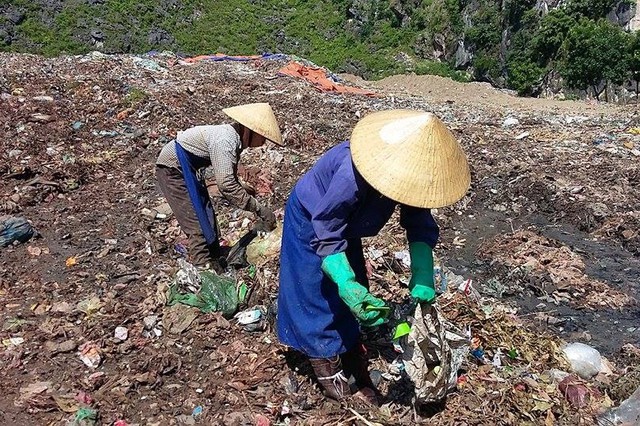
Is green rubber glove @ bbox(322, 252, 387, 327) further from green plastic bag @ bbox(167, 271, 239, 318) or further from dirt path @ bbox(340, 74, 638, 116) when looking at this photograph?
dirt path @ bbox(340, 74, 638, 116)

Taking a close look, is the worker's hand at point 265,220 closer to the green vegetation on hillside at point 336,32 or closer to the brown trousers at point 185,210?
the brown trousers at point 185,210

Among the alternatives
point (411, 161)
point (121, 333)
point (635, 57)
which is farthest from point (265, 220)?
point (635, 57)

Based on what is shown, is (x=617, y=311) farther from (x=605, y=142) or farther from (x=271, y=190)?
(x=605, y=142)

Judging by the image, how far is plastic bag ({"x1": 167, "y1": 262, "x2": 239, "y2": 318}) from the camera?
3.15 meters

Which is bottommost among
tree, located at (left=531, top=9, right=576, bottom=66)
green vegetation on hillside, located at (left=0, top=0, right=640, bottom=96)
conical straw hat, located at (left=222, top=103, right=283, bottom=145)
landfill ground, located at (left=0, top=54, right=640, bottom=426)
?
green vegetation on hillside, located at (left=0, top=0, right=640, bottom=96)

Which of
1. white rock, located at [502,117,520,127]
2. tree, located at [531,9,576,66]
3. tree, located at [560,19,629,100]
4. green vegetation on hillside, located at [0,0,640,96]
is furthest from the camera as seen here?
green vegetation on hillside, located at [0,0,640,96]

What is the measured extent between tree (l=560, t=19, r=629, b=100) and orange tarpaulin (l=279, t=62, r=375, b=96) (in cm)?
1311

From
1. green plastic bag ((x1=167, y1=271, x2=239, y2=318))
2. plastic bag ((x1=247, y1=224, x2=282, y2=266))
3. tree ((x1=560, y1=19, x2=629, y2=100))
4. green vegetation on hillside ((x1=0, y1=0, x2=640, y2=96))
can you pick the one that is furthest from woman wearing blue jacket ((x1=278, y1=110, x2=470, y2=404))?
green vegetation on hillside ((x1=0, y1=0, x2=640, y2=96))

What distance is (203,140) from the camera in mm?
3305

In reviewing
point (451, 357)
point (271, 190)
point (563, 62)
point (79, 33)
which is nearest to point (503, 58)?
point (563, 62)

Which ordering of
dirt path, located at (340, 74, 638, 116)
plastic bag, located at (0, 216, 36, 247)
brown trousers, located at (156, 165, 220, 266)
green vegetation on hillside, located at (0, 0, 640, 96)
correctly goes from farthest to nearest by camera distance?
green vegetation on hillside, located at (0, 0, 640, 96), dirt path, located at (340, 74, 638, 116), plastic bag, located at (0, 216, 36, 247), brown trousers, located at (156, 165, 220, 266)

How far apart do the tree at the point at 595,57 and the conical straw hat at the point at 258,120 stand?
811 inches

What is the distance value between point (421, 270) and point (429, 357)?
14.6 inches

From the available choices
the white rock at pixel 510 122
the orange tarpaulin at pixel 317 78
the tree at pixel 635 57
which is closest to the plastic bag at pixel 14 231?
the white rock at pixel 510 122
